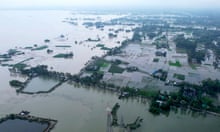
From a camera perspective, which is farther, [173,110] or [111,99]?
[111,99]

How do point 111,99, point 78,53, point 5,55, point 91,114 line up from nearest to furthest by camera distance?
point 91,114 < point 111,99 < point 5,55 < point 78,53

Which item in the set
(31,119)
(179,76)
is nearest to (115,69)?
(179,76)

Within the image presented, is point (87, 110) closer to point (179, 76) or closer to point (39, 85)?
point (39, 85)

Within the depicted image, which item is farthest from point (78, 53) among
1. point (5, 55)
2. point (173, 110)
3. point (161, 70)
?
point (173, 110)

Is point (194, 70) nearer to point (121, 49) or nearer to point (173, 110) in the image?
point (173, 110)

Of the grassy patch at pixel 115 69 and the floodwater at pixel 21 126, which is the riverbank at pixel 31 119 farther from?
the grassy patch at pixel 115 69

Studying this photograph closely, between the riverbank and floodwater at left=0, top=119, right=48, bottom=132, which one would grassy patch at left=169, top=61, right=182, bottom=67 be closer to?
the riverbank
